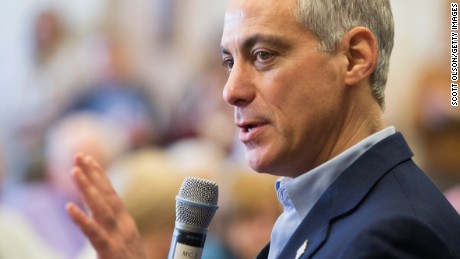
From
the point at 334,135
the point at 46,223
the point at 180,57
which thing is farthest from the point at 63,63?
the point at 334,135

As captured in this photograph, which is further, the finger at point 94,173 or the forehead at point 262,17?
the forehead at point 262,17

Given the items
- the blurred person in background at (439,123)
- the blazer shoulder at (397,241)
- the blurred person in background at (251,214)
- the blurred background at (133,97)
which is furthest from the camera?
the blurred person in background at (439,123)

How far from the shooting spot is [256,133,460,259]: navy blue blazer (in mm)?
1529

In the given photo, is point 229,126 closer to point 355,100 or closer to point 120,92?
point 120,92

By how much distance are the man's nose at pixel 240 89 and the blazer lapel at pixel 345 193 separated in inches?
10.7

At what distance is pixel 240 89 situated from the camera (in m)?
1.87

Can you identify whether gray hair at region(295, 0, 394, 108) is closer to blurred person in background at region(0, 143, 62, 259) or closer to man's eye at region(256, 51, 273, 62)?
man's eye at region(256, 51, 273, 62)

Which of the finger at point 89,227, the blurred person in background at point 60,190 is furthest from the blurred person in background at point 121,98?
the finger at point 89,227

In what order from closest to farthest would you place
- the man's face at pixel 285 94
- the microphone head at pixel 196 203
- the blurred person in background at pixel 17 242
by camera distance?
the microphone head at pixel 196 203
the man's face at pixel 285 94
the blurred person in background at pixel 17 242

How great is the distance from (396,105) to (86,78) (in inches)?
85.3

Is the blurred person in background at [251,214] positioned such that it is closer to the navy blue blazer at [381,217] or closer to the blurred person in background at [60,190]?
the blurred person in background at [60,190]

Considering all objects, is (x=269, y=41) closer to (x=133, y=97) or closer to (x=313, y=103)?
(x=313, y=103)

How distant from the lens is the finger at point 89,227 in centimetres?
157

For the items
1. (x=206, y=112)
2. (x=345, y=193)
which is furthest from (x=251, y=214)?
(x=345, y=193)
